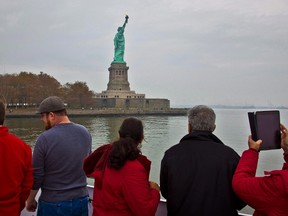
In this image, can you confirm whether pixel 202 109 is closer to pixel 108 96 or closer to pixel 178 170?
pixel 178 170

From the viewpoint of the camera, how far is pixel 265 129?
73.8 inches

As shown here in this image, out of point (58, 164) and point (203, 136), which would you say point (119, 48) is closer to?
point (58, 164)

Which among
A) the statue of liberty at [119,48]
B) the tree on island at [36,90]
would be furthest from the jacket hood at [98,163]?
the statue of liberty at [119,48]

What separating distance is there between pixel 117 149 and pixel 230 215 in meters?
0.72

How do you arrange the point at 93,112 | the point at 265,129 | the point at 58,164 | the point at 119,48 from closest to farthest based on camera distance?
1. the point at 265,129
2. the point at 58,164
3. the point at 93,112
4. the point at 119,48

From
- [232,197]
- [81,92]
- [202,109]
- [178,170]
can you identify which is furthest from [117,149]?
[81,92]

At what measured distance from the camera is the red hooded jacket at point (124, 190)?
192 cm

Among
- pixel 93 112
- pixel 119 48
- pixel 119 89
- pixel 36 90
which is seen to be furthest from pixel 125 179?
pixel 119 48

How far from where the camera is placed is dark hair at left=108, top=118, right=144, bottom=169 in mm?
1951

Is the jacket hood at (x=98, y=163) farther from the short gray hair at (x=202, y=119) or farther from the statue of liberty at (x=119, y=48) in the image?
the statue of liberty at (x=119, y=48)

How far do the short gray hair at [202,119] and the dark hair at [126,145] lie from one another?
0.31 metres

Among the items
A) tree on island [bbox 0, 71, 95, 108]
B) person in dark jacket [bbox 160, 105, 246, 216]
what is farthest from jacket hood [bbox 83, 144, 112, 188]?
tree on island [bbox 0, 71, 95, 108]

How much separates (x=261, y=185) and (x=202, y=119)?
532 millimetres

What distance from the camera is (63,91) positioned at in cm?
5612
